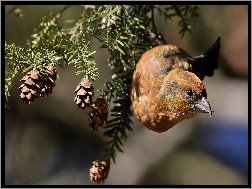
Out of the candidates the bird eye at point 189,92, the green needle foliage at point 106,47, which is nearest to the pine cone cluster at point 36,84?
the green needle foliage at point 106,47

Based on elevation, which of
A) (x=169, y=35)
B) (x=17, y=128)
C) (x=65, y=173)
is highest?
(x=169, y=35)

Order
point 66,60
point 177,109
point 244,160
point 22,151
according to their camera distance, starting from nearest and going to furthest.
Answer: point 66,60, point 177,109, point 22,151, point 244,160

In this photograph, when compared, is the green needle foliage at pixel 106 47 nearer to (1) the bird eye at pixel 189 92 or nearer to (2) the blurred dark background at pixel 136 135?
(1) the bird eye at pixel 189 92

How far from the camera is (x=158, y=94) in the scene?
1.38 meters

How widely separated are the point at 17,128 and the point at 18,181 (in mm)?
317

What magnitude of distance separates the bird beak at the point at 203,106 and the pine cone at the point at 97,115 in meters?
0.24

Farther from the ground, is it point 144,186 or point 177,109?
point 177,109

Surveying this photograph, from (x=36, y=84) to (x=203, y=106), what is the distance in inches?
17.0

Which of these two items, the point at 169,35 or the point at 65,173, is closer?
the point at 169,35

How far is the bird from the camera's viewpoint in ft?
4.35

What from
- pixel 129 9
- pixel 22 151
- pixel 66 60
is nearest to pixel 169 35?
pixel 22 151

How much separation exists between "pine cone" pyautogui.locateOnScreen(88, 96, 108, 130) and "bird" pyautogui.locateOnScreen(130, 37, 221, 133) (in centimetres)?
14

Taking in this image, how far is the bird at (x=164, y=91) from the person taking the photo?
4.35 ft

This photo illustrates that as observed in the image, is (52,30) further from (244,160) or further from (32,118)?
(244,160)
